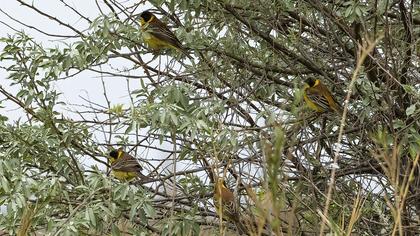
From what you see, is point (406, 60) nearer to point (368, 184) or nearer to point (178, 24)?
point (368, 184)

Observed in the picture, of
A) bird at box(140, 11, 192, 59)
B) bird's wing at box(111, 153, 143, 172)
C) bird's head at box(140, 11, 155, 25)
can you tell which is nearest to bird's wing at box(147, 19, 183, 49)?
bird at box(140, 11, 192, 59)

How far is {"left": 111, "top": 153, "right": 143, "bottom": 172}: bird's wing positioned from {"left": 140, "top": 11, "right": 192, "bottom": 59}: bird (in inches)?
25.6

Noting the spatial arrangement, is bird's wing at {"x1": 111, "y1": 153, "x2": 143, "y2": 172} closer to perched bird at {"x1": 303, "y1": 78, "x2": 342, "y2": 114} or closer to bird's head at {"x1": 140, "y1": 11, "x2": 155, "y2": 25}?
bird's head at {"x1": 140, "y1": 11, "x2": 155, "y2": 25}

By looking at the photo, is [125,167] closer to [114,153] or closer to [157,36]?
[114,153]

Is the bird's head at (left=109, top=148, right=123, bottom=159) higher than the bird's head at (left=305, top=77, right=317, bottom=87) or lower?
A: lower

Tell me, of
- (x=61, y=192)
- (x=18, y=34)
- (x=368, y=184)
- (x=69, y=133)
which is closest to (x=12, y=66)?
A: (x=18, y=34)

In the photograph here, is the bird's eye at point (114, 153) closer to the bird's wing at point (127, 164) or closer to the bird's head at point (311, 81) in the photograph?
the bird's wing at point (127, 164)

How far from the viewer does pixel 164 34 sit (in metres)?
4.36

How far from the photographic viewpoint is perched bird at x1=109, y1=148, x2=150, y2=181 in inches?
172

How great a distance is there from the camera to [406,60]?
168 inches

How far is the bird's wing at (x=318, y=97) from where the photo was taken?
432 centimetres

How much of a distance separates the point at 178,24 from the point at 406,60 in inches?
55.8

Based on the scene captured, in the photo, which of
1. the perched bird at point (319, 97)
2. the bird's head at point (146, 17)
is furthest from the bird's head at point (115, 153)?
the perched bird at point (319, 97)

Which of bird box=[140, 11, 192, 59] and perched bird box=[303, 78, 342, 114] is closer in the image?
bird box=[140, 11, 192, 59]
